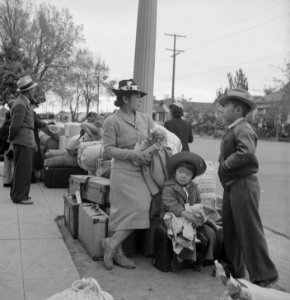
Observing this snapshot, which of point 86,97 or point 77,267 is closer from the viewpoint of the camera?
point 77,267

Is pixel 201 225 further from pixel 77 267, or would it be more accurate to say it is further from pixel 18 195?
pixel 18 195

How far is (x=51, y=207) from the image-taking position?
23.1ft

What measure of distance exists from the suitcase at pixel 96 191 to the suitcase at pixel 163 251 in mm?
992

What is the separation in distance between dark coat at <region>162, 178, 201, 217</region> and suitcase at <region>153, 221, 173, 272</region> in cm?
22

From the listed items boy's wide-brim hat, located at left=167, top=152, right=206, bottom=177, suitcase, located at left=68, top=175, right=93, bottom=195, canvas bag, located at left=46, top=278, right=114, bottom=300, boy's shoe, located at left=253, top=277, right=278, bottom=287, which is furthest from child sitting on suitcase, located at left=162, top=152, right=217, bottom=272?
canvas bag, located at left=46, top=278, right=114, bottom=300

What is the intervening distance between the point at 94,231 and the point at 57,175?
182 inches

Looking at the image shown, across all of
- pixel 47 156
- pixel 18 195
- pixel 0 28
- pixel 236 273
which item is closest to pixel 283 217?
pixel 236 273

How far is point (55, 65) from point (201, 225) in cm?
4125

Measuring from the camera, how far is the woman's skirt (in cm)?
432

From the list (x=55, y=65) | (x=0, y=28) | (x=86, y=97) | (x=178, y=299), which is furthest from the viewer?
(x=86, y=97)

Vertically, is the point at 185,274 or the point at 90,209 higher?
the point at 90,209

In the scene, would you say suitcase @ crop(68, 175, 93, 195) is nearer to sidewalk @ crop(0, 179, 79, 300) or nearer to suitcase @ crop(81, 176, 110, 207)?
suitcase @ crop(81, 176, 110, 207)

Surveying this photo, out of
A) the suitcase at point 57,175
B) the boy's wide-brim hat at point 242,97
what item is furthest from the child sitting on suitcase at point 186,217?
the suitcase at point 57,175

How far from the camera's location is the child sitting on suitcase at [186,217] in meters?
4.14
